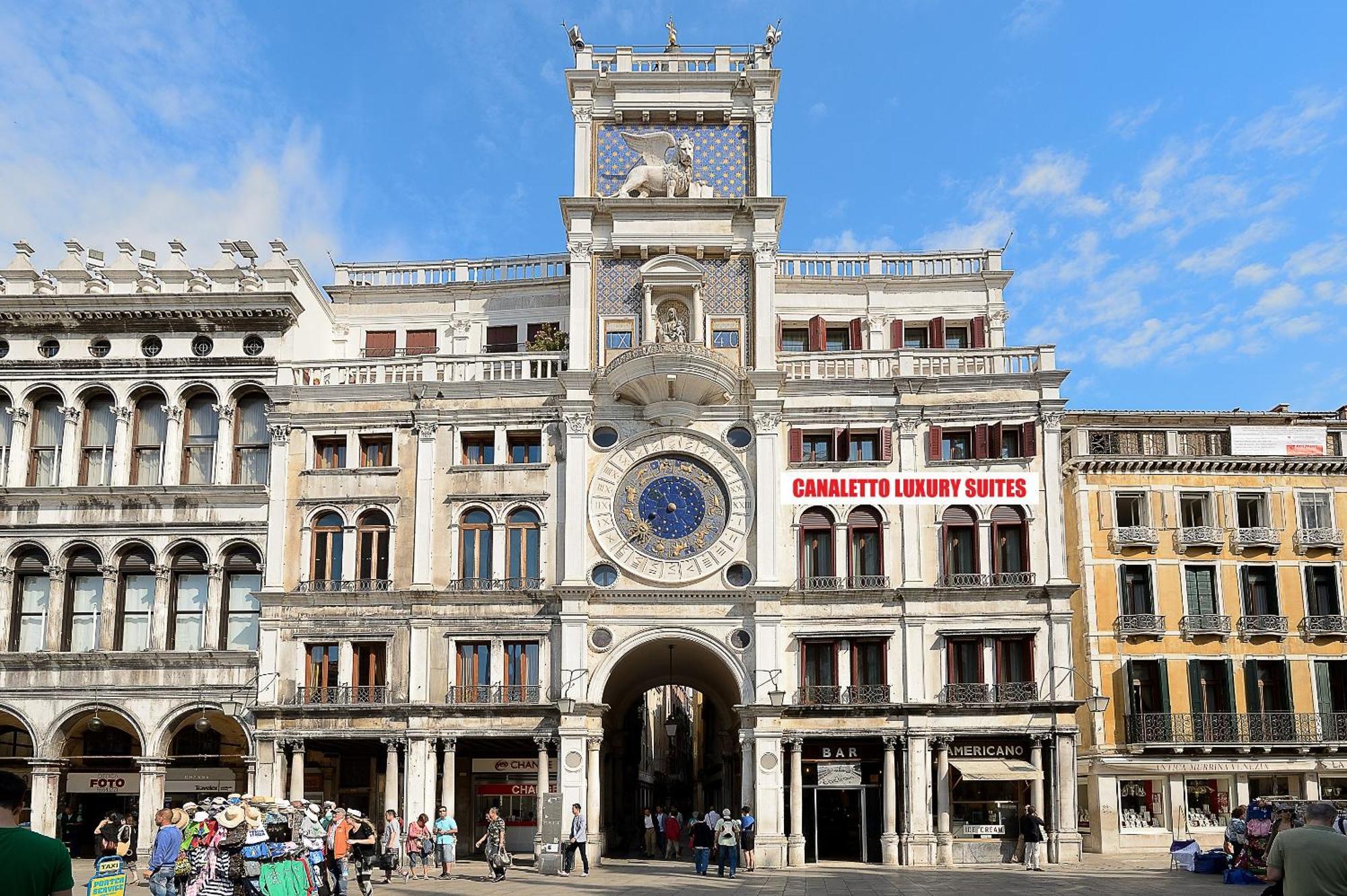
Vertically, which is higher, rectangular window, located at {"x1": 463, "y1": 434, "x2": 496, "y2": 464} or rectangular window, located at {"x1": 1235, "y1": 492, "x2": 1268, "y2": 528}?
rectangular window, located at {"x1": 463, "y1": 434, "x2": 496, "y2": 464}

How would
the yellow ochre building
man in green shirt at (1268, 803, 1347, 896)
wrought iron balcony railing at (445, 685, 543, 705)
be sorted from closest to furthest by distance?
man in green shirt at (1268, 803, 1347, 896) → wrought iron balcony railing at (445, 685, 543, 705) → the yellow ochre building


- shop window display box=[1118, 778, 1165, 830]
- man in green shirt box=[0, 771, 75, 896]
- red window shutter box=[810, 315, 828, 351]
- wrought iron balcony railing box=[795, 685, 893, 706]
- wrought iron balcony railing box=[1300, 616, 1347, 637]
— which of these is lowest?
shop window display box=[1118, 778, 1165, 830]

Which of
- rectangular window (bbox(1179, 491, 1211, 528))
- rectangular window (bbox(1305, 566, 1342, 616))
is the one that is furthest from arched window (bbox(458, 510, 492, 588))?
rectangular window (bbox(1305, 566, 1342, 616))

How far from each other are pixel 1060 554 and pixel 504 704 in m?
19.3

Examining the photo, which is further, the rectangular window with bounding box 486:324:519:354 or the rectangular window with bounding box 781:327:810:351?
the rectangular window with bounding box 486:324:519:354

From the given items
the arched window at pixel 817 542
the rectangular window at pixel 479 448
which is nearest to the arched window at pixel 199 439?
the rectangular window at pixel 479 448

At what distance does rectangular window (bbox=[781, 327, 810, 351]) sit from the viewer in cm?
5272

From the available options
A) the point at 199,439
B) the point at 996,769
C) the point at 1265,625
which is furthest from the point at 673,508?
the point at 1265,625

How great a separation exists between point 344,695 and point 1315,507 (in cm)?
3676

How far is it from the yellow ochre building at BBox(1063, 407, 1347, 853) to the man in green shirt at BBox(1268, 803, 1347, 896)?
128 ft

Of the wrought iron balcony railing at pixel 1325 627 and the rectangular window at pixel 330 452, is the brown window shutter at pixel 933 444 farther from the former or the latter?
the rectangular window at pixel 330 452

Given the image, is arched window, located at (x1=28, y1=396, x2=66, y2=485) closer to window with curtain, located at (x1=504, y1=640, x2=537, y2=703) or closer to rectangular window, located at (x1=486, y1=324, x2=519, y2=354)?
rectangular window, located at (x1=486, y1=324, x2=519, y2=354)

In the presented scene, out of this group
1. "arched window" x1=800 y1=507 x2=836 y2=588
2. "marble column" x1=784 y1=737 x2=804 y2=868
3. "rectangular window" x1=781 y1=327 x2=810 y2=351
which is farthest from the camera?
"rectangular window" x1=781 y1=327 x2=810 y2=351

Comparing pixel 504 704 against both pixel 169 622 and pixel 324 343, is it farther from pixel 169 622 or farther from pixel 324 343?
pixel 324 343
